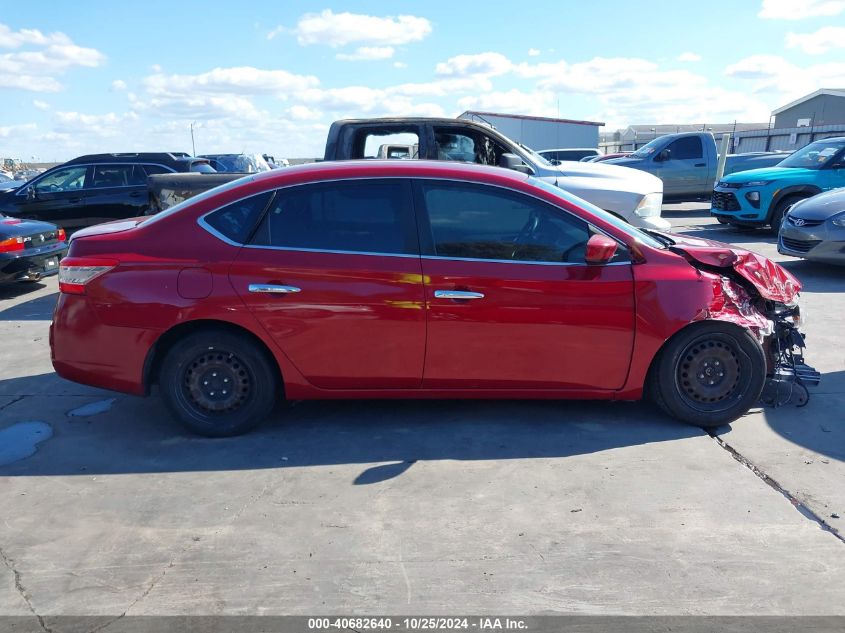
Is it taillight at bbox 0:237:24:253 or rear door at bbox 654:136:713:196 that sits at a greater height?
rear door at bbox 654:136:713:196

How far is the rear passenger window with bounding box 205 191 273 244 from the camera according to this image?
4.46 m

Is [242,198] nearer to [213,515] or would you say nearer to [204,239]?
[204,239]

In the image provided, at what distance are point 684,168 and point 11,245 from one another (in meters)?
15.0

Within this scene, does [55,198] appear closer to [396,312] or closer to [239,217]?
[239,217]

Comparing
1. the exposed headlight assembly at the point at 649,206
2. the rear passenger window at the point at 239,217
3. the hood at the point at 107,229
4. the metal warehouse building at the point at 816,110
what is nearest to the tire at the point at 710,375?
the rear passenger window at the point at 239,217

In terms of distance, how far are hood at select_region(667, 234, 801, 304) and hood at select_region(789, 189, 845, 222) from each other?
192 inches

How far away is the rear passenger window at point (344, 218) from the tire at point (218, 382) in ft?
2.32

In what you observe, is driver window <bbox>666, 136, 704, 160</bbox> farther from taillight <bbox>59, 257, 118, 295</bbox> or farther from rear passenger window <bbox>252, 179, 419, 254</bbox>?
taillight <bbox>59, 257, 118, 295</bbox>

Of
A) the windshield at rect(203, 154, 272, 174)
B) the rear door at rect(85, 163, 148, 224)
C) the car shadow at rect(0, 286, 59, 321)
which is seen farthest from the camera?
the windshield at rect(203, 154, 272, 174)

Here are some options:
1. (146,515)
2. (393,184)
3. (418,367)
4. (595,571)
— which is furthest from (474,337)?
(146,515)

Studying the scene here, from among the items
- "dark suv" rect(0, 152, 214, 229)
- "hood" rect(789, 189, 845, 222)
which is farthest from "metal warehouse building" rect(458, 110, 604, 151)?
"hood" rect(789, 189, 845, 222)

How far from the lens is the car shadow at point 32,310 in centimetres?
816

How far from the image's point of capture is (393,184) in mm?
4516

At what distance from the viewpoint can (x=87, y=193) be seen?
12188mm
